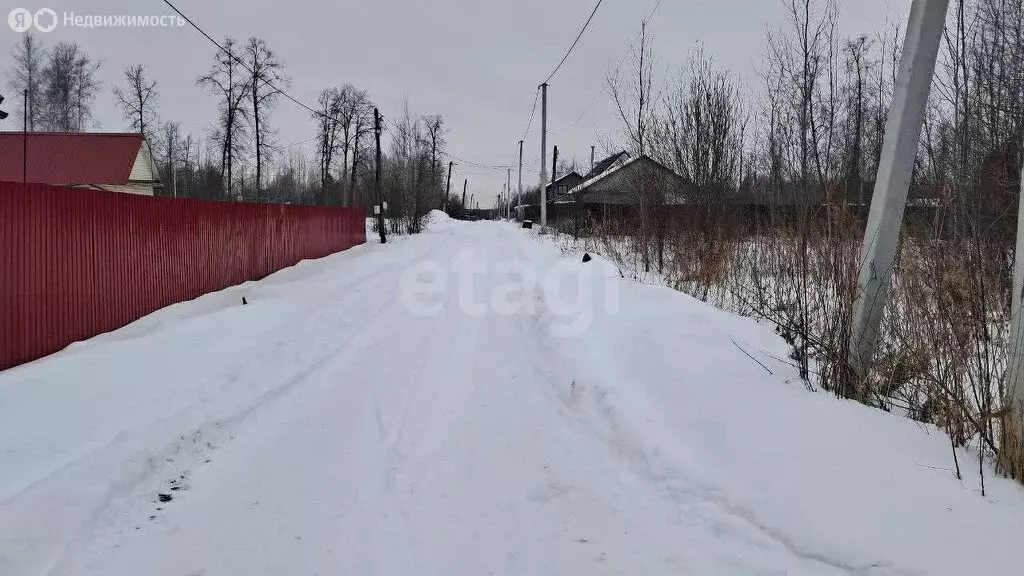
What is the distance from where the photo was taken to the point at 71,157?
31891 millimetres

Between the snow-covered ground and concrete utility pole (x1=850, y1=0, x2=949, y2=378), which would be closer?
the snow-covered ground

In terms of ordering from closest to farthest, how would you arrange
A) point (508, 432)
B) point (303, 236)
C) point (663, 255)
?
point (508, 432) → point (663, 255) → point (303, 236)

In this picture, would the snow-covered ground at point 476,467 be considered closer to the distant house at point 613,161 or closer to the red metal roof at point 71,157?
the distant house at point 613,161

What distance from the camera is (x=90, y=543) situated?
8.90 ft

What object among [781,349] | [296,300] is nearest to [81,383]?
[296,300]

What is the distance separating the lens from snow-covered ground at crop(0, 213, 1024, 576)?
260 centimetres

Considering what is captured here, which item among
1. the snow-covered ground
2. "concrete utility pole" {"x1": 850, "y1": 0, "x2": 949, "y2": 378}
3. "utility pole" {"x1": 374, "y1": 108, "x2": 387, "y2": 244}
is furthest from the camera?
"utility pole" {"x1": 374, "y1": 108, "x2": 387, "y2": 244}

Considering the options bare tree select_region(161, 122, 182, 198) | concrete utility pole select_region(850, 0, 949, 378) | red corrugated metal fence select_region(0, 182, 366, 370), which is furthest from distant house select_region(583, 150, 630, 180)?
bare tree select_region(161, 122, 182, 198)

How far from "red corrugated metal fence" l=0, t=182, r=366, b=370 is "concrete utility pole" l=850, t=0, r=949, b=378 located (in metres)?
7.21

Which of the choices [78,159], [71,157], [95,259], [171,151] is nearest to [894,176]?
[95,259]

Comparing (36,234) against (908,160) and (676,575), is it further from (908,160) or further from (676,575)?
(908,160)

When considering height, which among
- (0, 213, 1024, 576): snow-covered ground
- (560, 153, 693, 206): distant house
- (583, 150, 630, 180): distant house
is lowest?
(0, 213, 1024, 576): snow-covered ground

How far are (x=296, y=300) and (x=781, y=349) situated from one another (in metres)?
7.52

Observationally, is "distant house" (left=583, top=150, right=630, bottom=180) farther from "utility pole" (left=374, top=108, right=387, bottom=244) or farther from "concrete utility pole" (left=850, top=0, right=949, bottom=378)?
"utility pole" (left=374, top=108, right=387, bottom=244)
